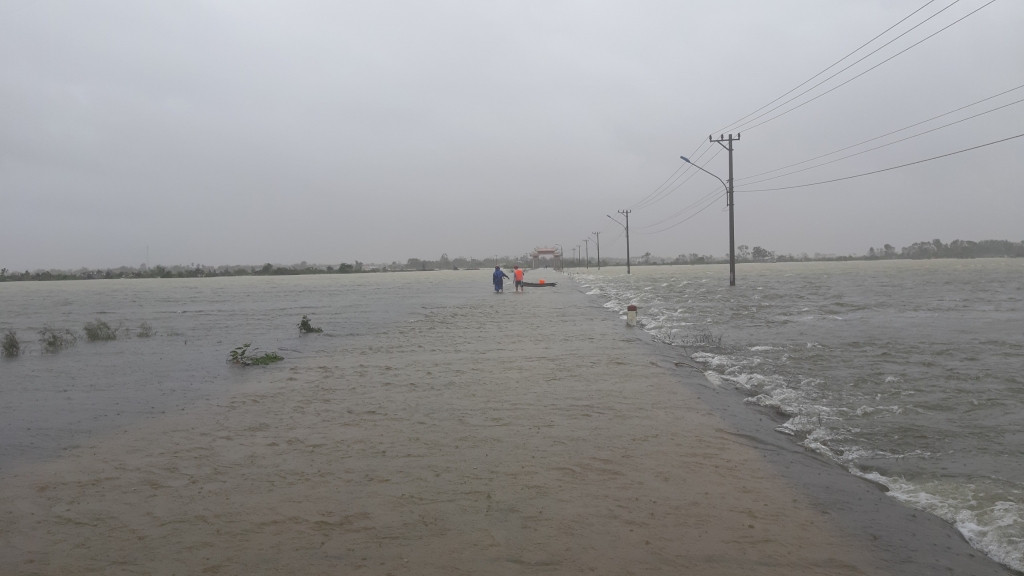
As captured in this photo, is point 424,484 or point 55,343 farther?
point 55,343

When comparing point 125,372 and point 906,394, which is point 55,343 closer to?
point 125,372

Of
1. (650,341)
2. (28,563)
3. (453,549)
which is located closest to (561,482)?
(453,549)

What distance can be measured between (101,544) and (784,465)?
5272 millimetres

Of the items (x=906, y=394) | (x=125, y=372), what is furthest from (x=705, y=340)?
(x=125, y=372)

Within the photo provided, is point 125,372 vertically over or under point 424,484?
under

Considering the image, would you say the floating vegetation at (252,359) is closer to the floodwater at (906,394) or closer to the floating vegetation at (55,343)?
the floating vegetation at (55,343)

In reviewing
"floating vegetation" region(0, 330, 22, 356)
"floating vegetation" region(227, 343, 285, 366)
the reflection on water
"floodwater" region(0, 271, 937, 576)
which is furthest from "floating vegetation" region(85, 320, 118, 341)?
"floodwater" region(0, 271, 937, 576)

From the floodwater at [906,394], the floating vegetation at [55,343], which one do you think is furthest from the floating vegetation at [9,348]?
the floodwater at [906,394]

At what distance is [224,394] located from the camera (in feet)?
30.6

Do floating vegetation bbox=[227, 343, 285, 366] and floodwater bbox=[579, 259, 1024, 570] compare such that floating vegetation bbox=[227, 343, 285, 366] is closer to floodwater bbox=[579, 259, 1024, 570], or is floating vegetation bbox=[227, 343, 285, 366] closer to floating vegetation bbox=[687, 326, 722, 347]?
floodwater bbox=[579, 259, 1024, 570]

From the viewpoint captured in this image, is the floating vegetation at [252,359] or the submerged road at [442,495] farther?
the floating vegetation at [252,359]

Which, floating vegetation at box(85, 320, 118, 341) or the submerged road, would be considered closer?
the submerged road

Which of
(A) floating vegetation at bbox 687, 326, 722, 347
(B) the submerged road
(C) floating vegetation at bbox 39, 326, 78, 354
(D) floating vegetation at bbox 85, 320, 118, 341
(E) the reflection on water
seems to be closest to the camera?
(B) the submerged road

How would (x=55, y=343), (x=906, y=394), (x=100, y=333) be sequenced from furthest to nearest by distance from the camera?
(x=100, y=333) < (x=55, y=343) < (x=906, y=394)
